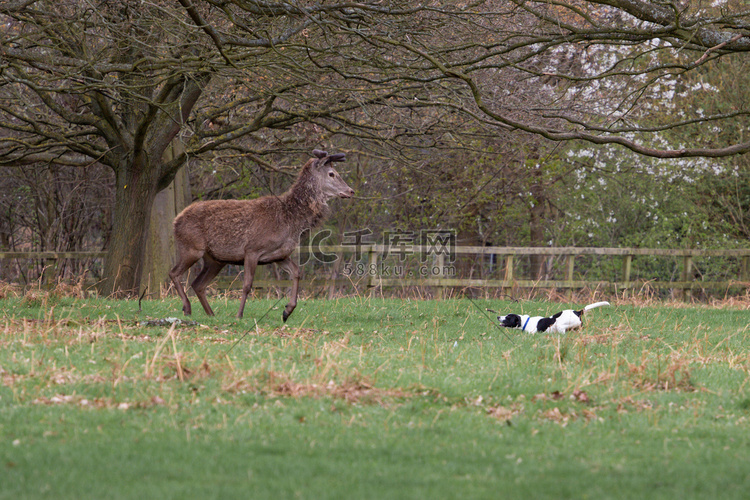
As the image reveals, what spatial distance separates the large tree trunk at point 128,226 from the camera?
1552 centimetres

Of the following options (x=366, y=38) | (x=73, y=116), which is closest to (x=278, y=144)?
(x=73, y=116)

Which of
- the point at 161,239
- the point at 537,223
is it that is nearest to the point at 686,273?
the point at 537,223

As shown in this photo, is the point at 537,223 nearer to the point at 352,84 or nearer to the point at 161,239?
the point at 352,84

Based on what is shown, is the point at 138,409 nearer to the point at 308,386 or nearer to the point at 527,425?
the point at 308,386

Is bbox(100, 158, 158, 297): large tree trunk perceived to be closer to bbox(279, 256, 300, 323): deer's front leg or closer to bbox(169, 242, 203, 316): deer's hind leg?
bbox(169, 242, 203, 316): deer's hind leg

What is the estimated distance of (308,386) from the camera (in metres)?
6.32

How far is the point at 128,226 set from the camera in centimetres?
1555

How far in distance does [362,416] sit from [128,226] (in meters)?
11.0

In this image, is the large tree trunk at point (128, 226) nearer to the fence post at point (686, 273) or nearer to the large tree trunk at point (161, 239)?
A: the large tree trunk at point (161, 239)

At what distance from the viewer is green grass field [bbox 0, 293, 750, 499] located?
14.8 ft

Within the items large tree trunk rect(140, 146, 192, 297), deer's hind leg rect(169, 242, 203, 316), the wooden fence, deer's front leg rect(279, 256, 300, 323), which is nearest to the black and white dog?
deer's front leg rect(279, 256, 300, 323)

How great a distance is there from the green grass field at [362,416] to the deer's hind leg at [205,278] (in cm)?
203

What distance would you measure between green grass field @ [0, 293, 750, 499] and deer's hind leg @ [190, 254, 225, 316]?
2031mm

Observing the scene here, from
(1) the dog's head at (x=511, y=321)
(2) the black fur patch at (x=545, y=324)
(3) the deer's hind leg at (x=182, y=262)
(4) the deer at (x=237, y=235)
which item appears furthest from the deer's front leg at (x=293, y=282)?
(2) the black fur patch at (x=545, y=324)
